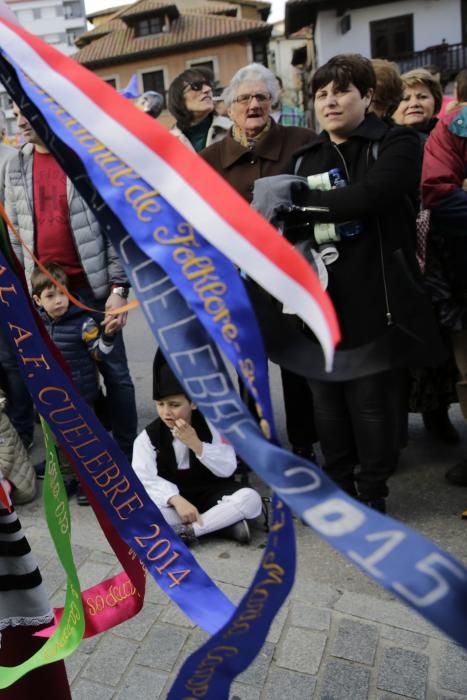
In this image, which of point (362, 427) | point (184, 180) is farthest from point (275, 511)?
point (362, 427)

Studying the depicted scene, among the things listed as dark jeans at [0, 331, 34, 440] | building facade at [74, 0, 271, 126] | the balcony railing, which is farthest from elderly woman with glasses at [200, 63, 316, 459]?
building facade at [74, 0, 271, 126]

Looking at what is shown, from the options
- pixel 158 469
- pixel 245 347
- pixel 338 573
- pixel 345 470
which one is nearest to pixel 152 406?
pixel 158 469

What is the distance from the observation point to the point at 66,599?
4.61ft

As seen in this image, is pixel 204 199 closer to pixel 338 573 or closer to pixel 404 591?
pixel 404 591

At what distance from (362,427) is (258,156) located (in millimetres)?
1254

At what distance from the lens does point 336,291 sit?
2.49 metres

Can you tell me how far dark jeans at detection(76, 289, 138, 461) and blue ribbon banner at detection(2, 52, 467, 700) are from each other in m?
2.16

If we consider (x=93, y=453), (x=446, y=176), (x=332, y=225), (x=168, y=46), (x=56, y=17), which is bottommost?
(x=93, y=453)

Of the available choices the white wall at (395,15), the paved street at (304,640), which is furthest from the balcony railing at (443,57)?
the paved street at (304,640)

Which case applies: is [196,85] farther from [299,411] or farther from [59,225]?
[299,411]

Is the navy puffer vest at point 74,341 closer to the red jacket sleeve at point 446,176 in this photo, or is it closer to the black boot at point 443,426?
the red jacket sleeve at point 446,176

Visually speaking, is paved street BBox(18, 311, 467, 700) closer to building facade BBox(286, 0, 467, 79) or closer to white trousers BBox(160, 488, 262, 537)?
white trousers BBox(160, 488, 262, 537)

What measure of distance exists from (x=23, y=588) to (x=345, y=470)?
1.59 m

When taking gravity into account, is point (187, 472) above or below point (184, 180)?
below
